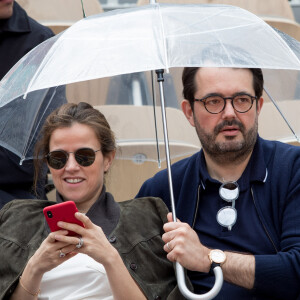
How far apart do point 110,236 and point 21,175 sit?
0.85 meters

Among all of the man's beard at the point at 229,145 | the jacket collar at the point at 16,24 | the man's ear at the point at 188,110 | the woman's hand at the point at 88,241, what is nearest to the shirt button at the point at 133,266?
the woman's hand at the point at 88,241

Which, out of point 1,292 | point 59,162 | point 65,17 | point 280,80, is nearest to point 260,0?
point 65,17

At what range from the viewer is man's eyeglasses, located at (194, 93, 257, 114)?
2.80 metres

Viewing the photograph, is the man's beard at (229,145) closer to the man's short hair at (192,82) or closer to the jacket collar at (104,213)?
the man's short hair at (192,82)

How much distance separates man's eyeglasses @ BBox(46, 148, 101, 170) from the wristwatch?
2.00 ft

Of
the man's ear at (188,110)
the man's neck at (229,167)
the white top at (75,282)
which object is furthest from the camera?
the man's ear at (188,110)

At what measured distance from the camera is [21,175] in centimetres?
350

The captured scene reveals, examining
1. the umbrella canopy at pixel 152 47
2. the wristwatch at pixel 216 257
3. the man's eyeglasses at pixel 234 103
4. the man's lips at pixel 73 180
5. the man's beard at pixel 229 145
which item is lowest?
the wristwatch at pixel 216 257

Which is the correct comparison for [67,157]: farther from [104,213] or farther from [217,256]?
[217,256]

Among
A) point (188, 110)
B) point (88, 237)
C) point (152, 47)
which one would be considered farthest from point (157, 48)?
point (88, 237)

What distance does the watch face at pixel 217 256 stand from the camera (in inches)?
101

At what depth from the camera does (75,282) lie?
271 cm

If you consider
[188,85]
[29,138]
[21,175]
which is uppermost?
[188,85]

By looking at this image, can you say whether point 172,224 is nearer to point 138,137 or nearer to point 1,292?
point 1,292
